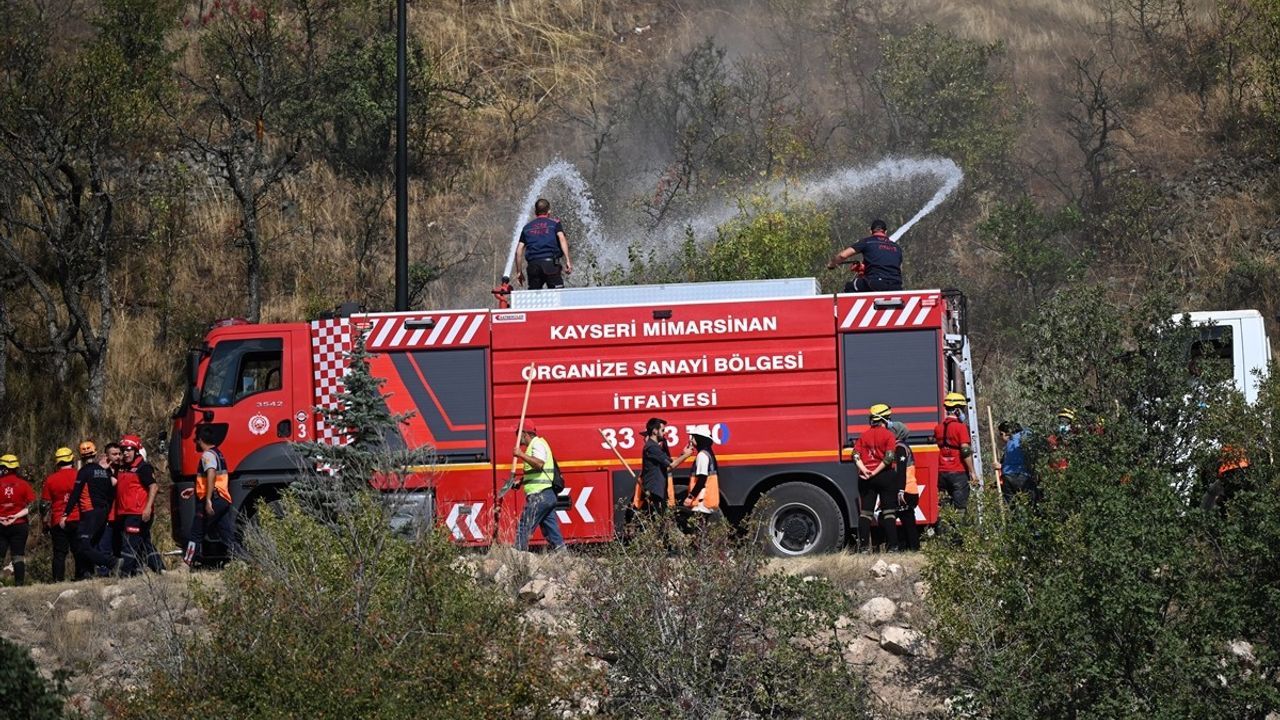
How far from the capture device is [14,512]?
17.4 metres

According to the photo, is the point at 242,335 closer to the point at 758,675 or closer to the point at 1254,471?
the point at 758,675

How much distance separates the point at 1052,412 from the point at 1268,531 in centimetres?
231

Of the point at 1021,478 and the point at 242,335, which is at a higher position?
the point at 242,335

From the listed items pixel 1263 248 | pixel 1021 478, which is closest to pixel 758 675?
pixel 1021 478

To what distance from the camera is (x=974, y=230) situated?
32094 mm

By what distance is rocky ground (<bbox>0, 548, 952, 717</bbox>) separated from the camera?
13719mm

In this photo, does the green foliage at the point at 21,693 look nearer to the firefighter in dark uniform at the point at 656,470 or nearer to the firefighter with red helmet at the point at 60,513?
the firefighter in dark uniform at the point at 656,470

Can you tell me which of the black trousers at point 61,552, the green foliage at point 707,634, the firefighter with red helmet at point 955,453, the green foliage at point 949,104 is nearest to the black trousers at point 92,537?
the black trousers at point 61,552

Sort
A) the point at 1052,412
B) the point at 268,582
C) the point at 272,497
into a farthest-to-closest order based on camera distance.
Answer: the point at 272,497, the point at 1052,412, the point at 268,582

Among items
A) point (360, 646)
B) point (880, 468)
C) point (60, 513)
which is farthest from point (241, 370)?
point (360, 646)

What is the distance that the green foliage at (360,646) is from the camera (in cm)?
1045

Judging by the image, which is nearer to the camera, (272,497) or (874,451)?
(874,451)

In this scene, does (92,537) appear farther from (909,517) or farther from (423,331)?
(909,517)

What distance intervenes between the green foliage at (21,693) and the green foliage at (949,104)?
25651 millimetres
